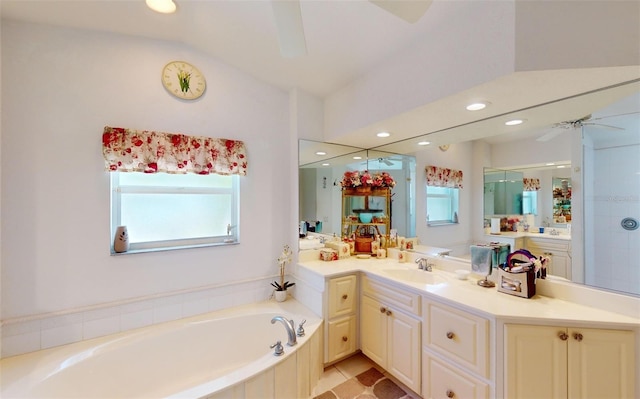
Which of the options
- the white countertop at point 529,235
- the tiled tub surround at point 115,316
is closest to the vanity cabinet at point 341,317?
the tiled tub surround at point 115,316

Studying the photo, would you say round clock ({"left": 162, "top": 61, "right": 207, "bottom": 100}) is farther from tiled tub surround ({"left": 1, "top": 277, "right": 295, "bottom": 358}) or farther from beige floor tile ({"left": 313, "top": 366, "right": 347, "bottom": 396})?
beige floor tile ({"left": 313, "top": 366, "right": 347, "bottom": 396})

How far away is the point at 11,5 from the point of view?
158 centimetres

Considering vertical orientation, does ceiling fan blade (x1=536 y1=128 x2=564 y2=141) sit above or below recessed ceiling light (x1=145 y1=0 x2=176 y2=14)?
below

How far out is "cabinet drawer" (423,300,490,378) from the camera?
1.47 metres

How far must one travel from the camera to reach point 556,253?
5.65 ft

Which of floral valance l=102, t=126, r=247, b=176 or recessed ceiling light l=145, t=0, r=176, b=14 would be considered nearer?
recessed ceiling light l=145, t=0, r=176, b=14

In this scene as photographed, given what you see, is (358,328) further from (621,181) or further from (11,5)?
(11,5)

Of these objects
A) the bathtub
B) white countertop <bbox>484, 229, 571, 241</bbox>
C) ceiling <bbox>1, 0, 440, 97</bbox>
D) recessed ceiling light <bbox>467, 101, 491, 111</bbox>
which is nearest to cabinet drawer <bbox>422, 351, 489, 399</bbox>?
Result: the bathtub

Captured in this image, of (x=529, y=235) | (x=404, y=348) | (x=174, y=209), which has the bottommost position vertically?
(x=404, y=348)

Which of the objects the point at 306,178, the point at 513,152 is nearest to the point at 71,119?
the point at 306,178

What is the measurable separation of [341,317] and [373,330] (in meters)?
0.29

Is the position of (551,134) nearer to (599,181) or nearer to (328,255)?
(599,181)

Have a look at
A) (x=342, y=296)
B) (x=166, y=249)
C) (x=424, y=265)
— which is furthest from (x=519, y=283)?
(x=166, y=249)

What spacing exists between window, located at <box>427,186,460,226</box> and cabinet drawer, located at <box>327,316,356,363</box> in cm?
121
